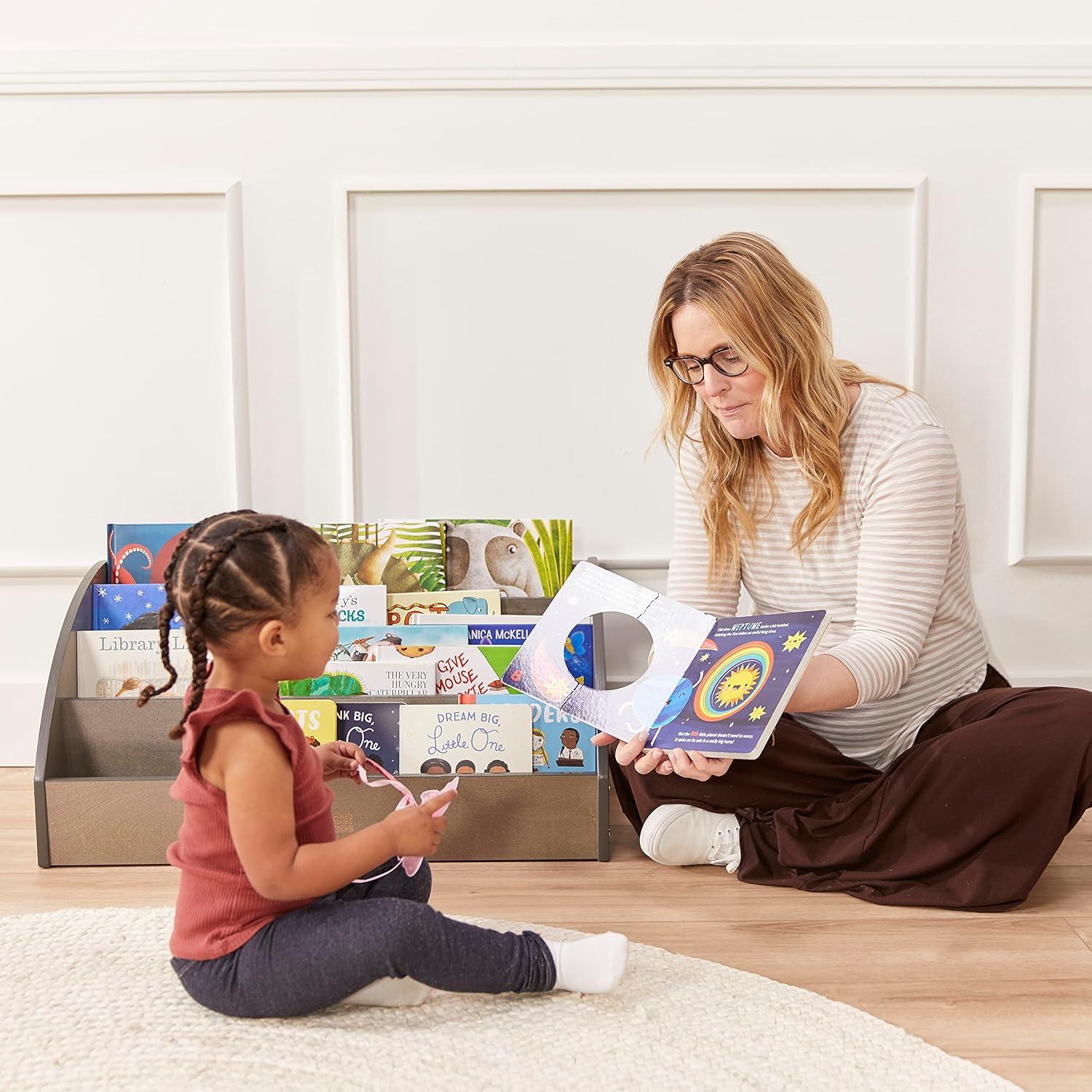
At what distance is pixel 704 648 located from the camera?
4.01ft

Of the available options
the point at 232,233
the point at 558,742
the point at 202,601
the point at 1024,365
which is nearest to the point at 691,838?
the point at 558,742

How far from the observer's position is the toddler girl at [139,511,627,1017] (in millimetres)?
893

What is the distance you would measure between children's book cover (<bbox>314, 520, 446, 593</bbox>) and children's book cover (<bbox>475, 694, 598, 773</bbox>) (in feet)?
0.86

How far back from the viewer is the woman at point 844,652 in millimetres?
1214

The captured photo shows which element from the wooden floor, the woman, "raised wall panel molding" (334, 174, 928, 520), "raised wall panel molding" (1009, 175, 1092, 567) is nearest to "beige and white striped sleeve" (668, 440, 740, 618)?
the woman

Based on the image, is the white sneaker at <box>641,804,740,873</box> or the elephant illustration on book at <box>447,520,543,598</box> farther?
the elephant illustration on book at <box>447,520,543,598</box>

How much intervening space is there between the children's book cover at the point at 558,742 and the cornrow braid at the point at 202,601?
0.54 metres

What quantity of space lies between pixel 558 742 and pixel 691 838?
0.71ft

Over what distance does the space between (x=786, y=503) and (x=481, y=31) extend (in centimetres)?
91

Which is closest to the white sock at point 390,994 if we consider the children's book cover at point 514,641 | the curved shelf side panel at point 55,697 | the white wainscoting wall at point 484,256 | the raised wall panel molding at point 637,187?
the children's book cover at point 514,641

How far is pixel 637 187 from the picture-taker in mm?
1654

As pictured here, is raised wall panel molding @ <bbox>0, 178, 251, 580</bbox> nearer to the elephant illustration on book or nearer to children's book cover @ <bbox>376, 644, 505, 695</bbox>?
the elephant illustration on book

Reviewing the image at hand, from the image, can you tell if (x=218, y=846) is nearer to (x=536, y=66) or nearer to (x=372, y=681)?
(x=372, y=681)

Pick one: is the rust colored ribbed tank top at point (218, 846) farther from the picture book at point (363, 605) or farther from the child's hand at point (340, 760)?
the picture book at point (363, 605)
